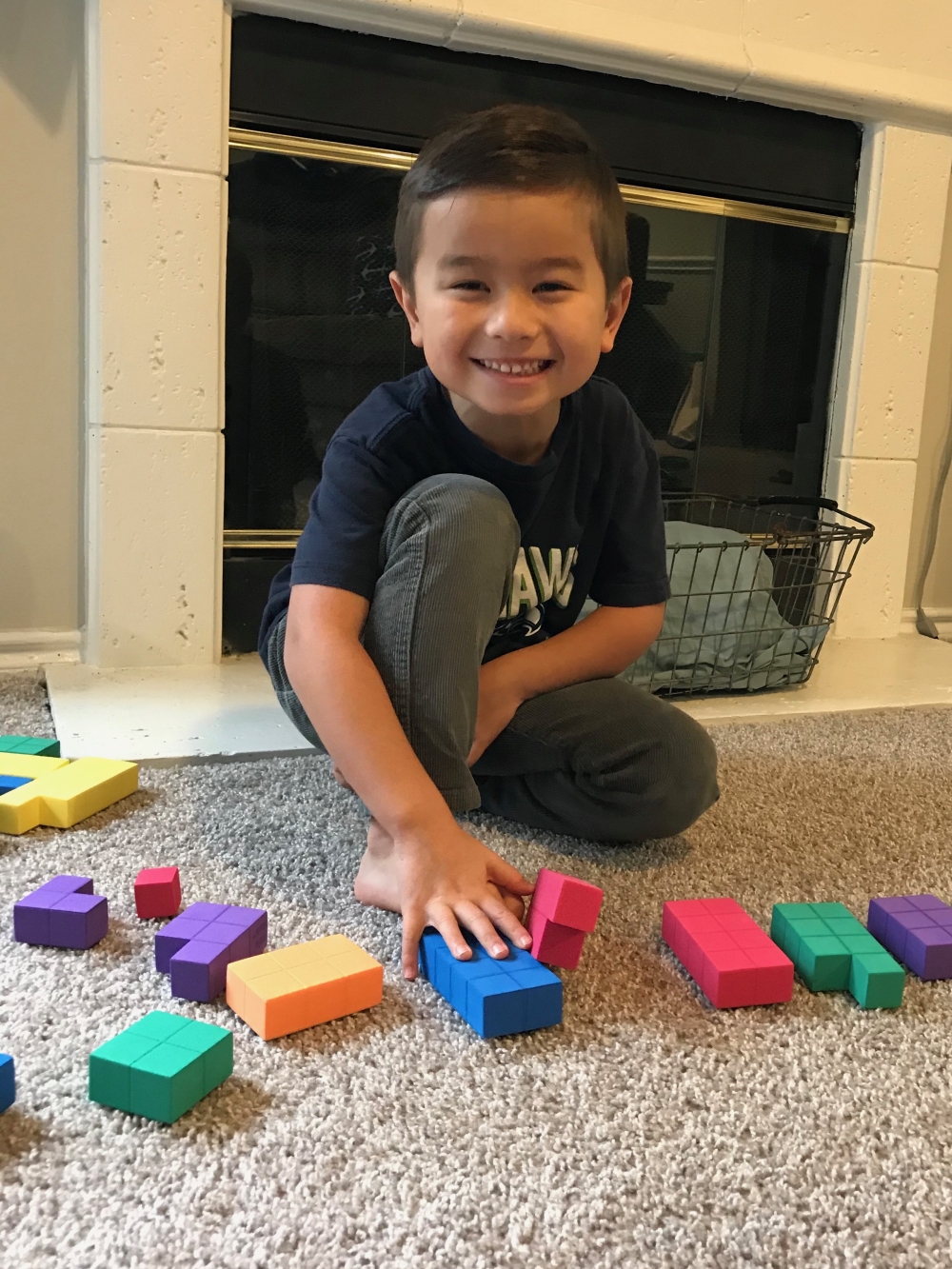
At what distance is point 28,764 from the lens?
1083 millimetres

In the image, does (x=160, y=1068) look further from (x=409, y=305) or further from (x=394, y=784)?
(x=409, y=305)

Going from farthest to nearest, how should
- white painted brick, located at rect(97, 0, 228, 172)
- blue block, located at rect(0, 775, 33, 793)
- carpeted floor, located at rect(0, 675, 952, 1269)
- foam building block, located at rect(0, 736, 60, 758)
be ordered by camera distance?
1. white painted brick, located at rect(97, 0, 228, 172)
2. foam building block, located at rect(0, 736, 60, 758)
3. blue block, located at rect(0, 775, 33, 793)
4. carpeted floor, located at rect(0, 675, 952, 1269)

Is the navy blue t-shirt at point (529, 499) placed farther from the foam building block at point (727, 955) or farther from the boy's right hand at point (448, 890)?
the foam building block at point (727, 955)

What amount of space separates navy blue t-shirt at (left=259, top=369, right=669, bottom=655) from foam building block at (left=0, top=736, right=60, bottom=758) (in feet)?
0.96

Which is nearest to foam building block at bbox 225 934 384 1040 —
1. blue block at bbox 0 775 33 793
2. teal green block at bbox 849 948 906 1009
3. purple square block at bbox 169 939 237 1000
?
purple square block at bbox 169 939 237 1000

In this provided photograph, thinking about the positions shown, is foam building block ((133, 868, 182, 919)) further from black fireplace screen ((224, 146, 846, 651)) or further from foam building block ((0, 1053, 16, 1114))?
black fireplace screen ((224, 146, 846, 651))

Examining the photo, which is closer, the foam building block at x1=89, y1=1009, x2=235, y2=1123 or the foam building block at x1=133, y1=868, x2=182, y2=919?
the foam building block at x1=89, y1=1009, x2=235, y2=1123

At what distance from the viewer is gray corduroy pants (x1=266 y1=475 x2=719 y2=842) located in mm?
861

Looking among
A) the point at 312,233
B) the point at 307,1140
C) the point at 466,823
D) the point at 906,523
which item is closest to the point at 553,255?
the point at 466,823

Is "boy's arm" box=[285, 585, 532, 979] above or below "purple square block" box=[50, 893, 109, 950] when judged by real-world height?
above

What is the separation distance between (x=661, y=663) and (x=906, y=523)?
2.66ft

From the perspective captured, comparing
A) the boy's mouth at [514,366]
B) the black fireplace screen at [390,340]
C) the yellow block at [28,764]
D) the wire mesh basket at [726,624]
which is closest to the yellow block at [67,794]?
the yellow block at [28,764]

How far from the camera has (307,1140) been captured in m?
0.57

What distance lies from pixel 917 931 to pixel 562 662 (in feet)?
1.28
